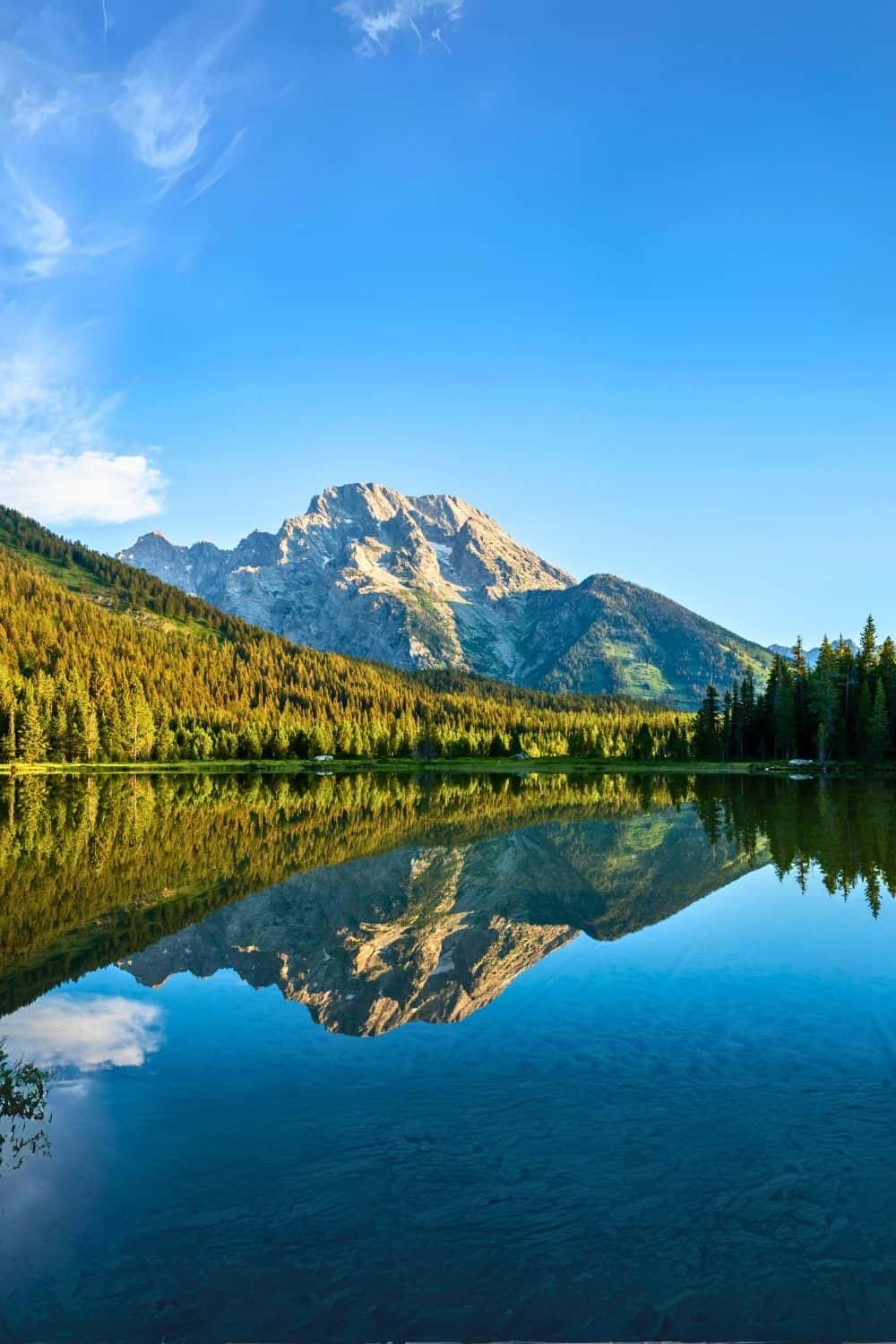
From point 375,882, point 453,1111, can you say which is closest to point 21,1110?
point 453,1111

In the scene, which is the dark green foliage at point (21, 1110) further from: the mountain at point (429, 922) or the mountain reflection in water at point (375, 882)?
the mountain at point (429, 922)

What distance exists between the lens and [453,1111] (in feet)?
46.6

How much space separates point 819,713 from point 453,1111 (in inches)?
5345

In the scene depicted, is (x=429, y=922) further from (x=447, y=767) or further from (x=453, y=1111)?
(x=447, y=767)

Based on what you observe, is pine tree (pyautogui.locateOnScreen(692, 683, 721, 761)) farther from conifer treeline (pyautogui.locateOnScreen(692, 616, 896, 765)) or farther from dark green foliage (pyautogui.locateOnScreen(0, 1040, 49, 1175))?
dark green foliage (pyautogui.locateOnScreen(0, 1040, 49, 1175))

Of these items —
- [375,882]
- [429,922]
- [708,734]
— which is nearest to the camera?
[429,922]

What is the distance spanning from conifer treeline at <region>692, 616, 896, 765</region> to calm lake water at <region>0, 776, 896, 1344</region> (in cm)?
10216

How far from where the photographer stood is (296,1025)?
63.1ft

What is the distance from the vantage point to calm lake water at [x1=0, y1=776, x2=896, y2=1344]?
366 inches

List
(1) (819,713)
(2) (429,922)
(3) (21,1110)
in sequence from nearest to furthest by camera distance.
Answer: (3) (21,1110) → (2) (429,922) → (1) (819,713)

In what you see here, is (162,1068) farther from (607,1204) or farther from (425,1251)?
(607,1204)

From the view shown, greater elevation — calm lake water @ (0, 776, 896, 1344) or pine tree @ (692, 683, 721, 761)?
pine tree @ (692, 683, 721, 761)

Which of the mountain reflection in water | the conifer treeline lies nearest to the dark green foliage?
the mountain reflection in water

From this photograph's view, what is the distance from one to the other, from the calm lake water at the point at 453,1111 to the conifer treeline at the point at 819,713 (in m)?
102
